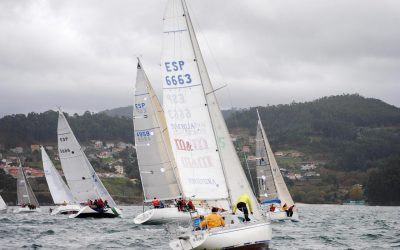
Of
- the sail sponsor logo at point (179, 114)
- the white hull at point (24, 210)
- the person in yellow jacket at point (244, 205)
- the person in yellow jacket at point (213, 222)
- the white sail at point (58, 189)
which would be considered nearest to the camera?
the person in yellow jacket at point (213, 222)

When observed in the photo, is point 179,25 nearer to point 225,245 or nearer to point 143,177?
point 225,245

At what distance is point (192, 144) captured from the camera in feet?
93.8

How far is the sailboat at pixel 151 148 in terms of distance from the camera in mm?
49688

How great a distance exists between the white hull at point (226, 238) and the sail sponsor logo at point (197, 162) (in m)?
3.70

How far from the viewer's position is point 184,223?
44.5 meters

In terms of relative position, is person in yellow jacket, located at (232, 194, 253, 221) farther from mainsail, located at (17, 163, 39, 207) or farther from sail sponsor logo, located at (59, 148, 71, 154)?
mainsail, located at (17, 163, 39, 207)

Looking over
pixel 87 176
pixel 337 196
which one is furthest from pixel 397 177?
pixel 87 176

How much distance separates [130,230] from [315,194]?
422 ft

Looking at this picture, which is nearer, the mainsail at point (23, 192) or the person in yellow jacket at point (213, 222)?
the person in yellow jacket at point (213, 222)

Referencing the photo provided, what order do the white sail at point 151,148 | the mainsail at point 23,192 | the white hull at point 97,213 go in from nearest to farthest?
the white sail at point 151,148, the white hull at point 97,213, the mainsail at point 23,192

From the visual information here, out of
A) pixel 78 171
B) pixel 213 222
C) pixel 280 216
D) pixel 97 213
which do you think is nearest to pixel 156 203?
pixel 97 213

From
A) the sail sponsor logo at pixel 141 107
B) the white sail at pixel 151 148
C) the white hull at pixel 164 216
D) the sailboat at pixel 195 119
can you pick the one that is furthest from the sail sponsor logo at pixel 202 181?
the sail sponsor logo at pixel 141 107

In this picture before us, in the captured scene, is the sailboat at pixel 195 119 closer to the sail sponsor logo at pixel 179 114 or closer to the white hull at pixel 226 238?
the sail sponsor logo at pixel 179 114

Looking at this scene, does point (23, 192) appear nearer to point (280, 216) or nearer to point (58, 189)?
point (58, 189)
